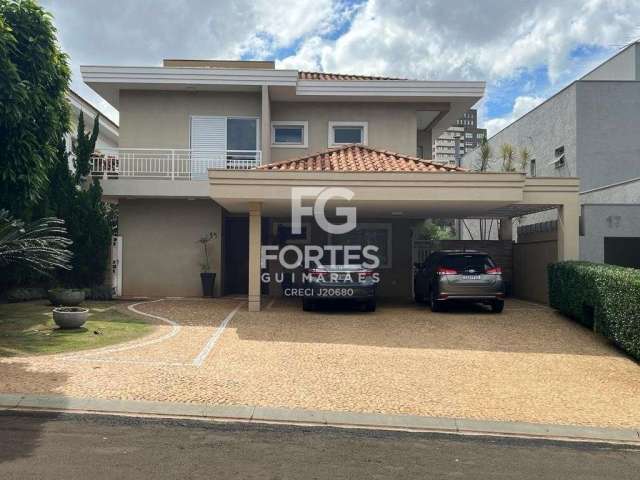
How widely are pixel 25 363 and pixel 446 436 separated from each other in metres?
5.81

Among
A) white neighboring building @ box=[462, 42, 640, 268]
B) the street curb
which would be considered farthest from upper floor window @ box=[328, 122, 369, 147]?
the street curb

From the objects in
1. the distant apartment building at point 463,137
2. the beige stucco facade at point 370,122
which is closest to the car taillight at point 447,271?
the beige stucco facade at point 370,122

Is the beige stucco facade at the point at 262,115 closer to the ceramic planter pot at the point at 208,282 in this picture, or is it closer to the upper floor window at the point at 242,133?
the upper floor window at the point at 242,133

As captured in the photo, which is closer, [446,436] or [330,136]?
[446,436]

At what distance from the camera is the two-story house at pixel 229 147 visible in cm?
1508

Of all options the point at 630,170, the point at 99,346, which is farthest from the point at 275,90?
the point at 630,170

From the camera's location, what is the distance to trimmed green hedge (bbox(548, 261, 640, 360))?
27.5 feet

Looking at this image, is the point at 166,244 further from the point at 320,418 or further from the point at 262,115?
the point at 320,418

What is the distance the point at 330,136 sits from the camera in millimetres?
16266

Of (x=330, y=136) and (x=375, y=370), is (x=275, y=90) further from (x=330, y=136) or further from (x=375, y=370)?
(x=375, y=370)

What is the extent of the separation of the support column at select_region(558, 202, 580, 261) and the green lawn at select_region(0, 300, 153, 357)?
9.38m

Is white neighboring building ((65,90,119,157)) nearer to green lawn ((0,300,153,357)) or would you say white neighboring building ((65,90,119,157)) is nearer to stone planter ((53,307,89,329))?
green lawn ((0,300,153,357))

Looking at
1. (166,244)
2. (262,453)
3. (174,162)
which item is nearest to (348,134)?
(174,162)

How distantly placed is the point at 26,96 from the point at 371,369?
6332 mm
